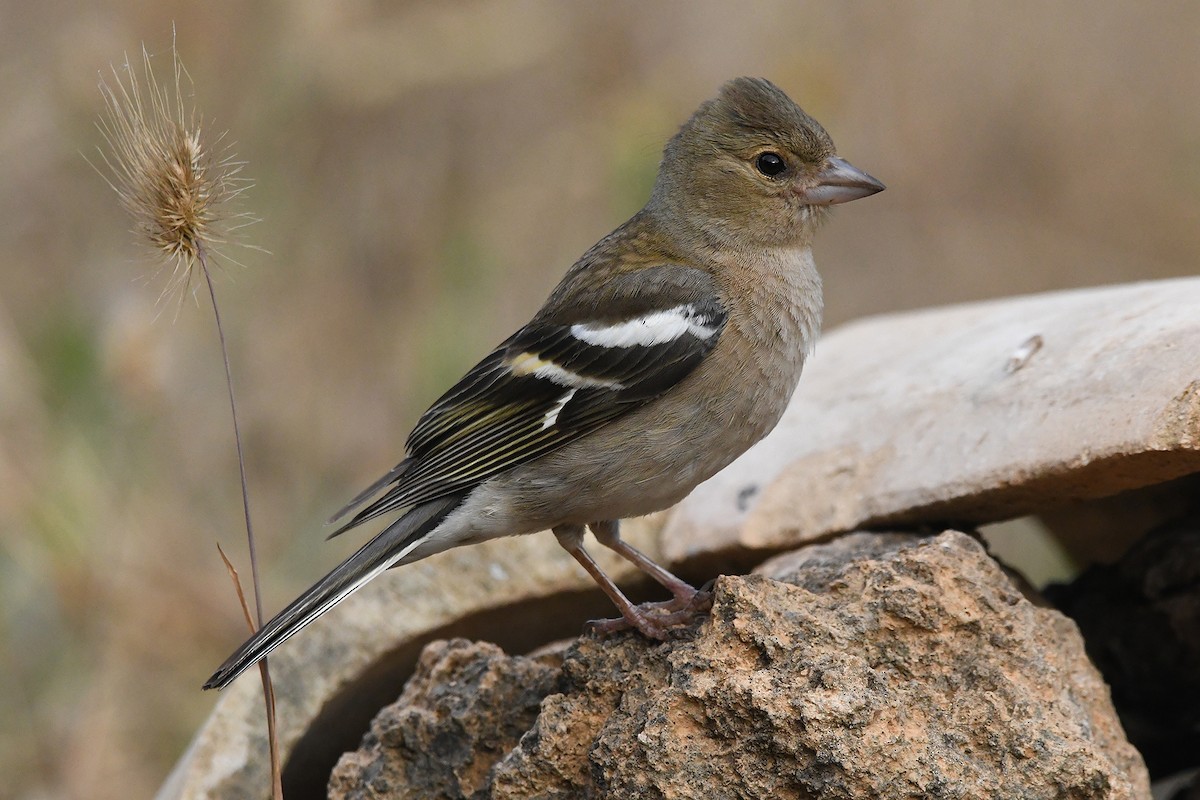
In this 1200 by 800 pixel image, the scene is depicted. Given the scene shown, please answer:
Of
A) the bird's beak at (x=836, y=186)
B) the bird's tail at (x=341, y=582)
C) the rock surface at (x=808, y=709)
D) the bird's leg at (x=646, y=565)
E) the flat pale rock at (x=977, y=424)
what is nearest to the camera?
the rock surface at (x=808, y=709)

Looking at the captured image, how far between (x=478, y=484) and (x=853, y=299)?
5155 millimetres

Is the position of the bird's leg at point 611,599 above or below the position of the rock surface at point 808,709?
above

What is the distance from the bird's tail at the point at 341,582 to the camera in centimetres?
304

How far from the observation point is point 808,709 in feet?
8.94

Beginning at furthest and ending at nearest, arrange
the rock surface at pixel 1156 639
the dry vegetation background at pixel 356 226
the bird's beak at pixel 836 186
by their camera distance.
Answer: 1. the dry vegetation background at pixel 356 226
2. the bird's beak at pixel 836 186
3. the rock surface at pixel 1156 639

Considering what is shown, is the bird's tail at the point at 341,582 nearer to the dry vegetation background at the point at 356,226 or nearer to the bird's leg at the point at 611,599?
the bird's leg at the point at 611,599

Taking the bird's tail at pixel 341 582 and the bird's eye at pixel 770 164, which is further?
the bird's eye at pixel 770 164

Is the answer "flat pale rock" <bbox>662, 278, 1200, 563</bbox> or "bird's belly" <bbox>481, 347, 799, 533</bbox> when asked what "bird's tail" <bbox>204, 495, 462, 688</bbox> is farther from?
"flat pale rock" <bbox>662, 278, 1200, 563</bbox>

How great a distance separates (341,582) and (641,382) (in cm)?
100

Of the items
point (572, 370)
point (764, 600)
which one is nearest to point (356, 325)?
point (572, 370)

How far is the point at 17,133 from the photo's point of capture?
222 inches

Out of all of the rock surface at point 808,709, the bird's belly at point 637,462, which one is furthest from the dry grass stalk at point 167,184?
the bird's belly at point 637,462

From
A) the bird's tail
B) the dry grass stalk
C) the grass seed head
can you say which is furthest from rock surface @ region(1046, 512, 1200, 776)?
the grass seed head

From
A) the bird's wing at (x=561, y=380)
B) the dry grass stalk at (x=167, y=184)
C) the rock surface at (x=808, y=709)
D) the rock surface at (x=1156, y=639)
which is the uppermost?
the dry grass stalk at (x=167, y=184)
